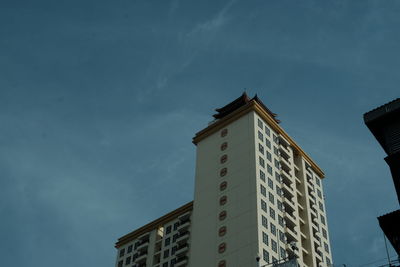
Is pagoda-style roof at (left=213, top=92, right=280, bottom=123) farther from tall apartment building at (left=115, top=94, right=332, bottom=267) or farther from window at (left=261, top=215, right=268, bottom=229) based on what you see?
window at (left=261, top=215, right=268, bottom=229)

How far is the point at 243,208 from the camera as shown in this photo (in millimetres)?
84312

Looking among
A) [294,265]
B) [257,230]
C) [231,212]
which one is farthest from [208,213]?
[294,265]

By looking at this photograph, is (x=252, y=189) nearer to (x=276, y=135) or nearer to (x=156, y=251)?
(x=276, y=135)

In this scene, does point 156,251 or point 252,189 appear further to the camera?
point 156,251

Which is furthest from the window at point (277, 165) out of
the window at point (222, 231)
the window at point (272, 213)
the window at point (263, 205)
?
the window at point (222, 231)

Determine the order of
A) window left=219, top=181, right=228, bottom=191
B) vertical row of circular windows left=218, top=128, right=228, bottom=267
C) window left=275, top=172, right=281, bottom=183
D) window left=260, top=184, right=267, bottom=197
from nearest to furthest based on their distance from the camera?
vertical row of circular windows left=218, top=128, right=228, bottom=267 < window left=260, top=184, right=267, bottom=197 < window left=219, top=181, right=228, bottom=191 < window left=275, top=172, right=281, bottom=183

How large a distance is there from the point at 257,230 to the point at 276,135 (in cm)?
2548

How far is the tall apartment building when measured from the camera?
81.9 meters

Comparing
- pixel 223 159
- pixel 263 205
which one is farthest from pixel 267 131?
pixel 263 205

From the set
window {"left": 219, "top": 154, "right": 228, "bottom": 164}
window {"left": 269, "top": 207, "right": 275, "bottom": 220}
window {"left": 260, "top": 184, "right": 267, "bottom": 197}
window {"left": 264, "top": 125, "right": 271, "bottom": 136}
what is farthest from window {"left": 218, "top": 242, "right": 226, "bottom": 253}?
window {"left": 264, "top": 125, "right": 271, "bottom": 136}

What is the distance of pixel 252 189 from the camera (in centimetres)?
8588

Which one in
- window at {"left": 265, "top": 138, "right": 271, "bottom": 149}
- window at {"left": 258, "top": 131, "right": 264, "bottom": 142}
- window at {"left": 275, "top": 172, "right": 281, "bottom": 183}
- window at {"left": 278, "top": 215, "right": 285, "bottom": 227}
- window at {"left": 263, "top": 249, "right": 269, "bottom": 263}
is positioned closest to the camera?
window at {"left": 263, "top": 249, "right": 269, "bottom": 263}

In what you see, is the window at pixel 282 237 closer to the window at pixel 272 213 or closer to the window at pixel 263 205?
the window at pixel 272 213

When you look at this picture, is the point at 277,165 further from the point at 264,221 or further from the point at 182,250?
the point at 182,250
